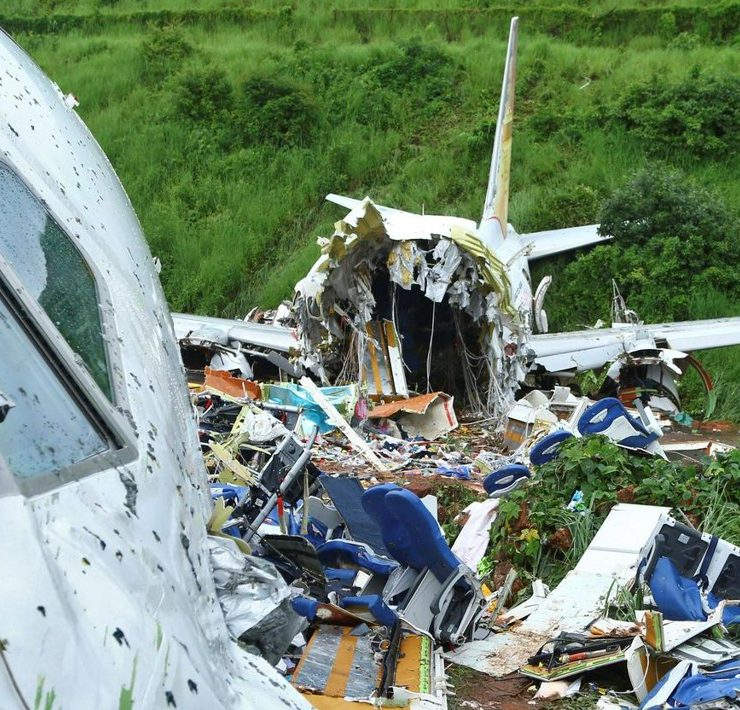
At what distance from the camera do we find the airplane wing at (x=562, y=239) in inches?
801

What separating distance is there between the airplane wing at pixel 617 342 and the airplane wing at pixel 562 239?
4.79m

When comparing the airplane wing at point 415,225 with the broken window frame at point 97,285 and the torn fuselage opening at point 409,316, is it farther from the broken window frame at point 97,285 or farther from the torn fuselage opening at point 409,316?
the broken window frame at point 97,285

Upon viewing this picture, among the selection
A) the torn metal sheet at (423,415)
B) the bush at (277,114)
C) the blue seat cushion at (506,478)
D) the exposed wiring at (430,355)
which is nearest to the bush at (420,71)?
the bush at (277,114)

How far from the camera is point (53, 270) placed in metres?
2.74

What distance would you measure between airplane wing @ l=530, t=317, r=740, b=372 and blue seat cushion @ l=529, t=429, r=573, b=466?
6.35 meters

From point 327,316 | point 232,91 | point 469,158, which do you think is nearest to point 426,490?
point 327,316

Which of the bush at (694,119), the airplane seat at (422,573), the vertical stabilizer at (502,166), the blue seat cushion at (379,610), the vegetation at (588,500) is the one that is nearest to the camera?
the blue seat cushion at (379,610)

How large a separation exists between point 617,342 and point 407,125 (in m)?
15.9

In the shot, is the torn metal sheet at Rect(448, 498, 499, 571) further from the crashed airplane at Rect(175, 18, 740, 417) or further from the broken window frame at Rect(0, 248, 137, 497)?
the crashed airplane at Rect(175, 18, 740, 417)

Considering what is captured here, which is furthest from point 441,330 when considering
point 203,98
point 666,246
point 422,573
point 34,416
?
point 203,98

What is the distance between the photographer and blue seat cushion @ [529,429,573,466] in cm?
864

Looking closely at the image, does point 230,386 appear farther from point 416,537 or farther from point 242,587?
point 242,587

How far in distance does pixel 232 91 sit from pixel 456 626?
2649cm

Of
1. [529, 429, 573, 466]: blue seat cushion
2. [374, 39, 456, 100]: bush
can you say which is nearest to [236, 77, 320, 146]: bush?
[374, 39, 456, 100]: bush
